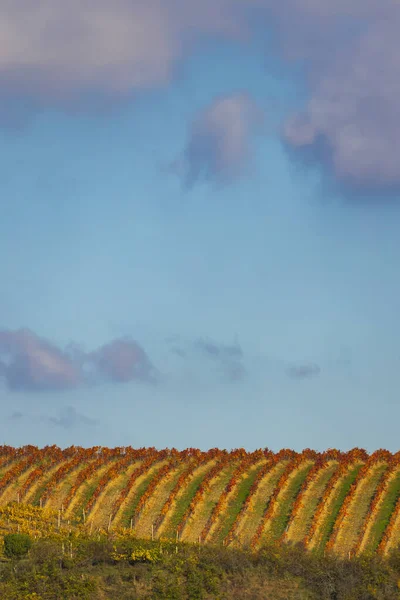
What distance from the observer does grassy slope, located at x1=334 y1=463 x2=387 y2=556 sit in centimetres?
5062

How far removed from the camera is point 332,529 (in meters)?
52.2

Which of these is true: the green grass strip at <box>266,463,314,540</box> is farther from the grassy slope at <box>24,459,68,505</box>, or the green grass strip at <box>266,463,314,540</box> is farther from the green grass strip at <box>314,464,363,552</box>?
the grassy slope at <box>24,459,68,505</box>

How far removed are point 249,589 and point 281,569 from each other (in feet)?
8.04

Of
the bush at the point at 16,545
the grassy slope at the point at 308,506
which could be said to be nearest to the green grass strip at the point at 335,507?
the grassy slope at the point at 308,506

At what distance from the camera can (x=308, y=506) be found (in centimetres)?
5512

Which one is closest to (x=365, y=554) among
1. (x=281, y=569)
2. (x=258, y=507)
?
(x=281, y=569)

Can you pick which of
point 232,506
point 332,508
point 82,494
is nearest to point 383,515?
point 332,508

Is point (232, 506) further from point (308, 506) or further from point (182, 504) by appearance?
point (308, 506)

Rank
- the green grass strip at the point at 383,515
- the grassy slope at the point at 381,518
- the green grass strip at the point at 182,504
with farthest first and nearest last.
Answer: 1. the green grass strip at the point at 182,504
2. the green grass strip at the point at 383,515
3. the grassy slope at the point at 381,518

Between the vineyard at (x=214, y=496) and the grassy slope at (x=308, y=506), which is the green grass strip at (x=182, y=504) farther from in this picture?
the grassy slope at (x=308, y=506)

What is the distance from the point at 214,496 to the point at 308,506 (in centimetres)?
684

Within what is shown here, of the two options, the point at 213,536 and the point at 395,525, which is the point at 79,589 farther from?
the point at 395,525

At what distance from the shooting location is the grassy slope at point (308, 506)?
51853 mm

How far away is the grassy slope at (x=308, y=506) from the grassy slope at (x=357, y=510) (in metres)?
2.36
